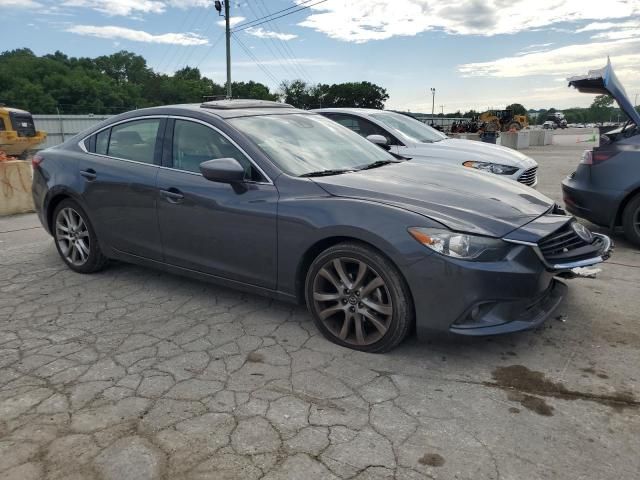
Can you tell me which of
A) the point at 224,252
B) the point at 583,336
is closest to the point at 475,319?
the point at 583,336

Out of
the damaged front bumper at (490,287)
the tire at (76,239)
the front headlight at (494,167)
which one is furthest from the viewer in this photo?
the front headlight at (494,167)

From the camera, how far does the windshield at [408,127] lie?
7.94m

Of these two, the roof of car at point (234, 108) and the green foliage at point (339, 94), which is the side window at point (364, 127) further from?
the green foliage at point (339, 94)

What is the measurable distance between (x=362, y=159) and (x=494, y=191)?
1074 mm

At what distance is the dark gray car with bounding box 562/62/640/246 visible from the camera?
570 cm

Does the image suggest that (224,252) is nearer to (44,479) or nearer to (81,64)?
(44,479)

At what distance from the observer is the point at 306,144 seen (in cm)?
409

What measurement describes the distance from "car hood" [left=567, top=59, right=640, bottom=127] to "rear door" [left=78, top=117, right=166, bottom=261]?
4.50 metres

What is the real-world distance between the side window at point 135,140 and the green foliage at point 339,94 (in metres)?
82.8

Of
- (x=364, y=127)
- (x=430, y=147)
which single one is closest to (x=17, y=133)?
(x=364, y=127)

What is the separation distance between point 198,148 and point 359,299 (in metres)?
1.77

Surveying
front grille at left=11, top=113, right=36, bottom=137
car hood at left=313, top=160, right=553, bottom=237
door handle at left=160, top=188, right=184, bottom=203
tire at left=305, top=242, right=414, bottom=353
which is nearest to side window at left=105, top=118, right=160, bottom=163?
door handle at left=160, top=188, right=184, bottom=203

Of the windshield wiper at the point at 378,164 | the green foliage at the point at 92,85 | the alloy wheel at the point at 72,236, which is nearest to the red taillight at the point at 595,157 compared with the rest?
the windshield wiper at the point at 378,164

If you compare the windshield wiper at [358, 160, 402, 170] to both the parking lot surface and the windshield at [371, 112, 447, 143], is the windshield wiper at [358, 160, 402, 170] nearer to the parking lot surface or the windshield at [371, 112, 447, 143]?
the parking lot surface
